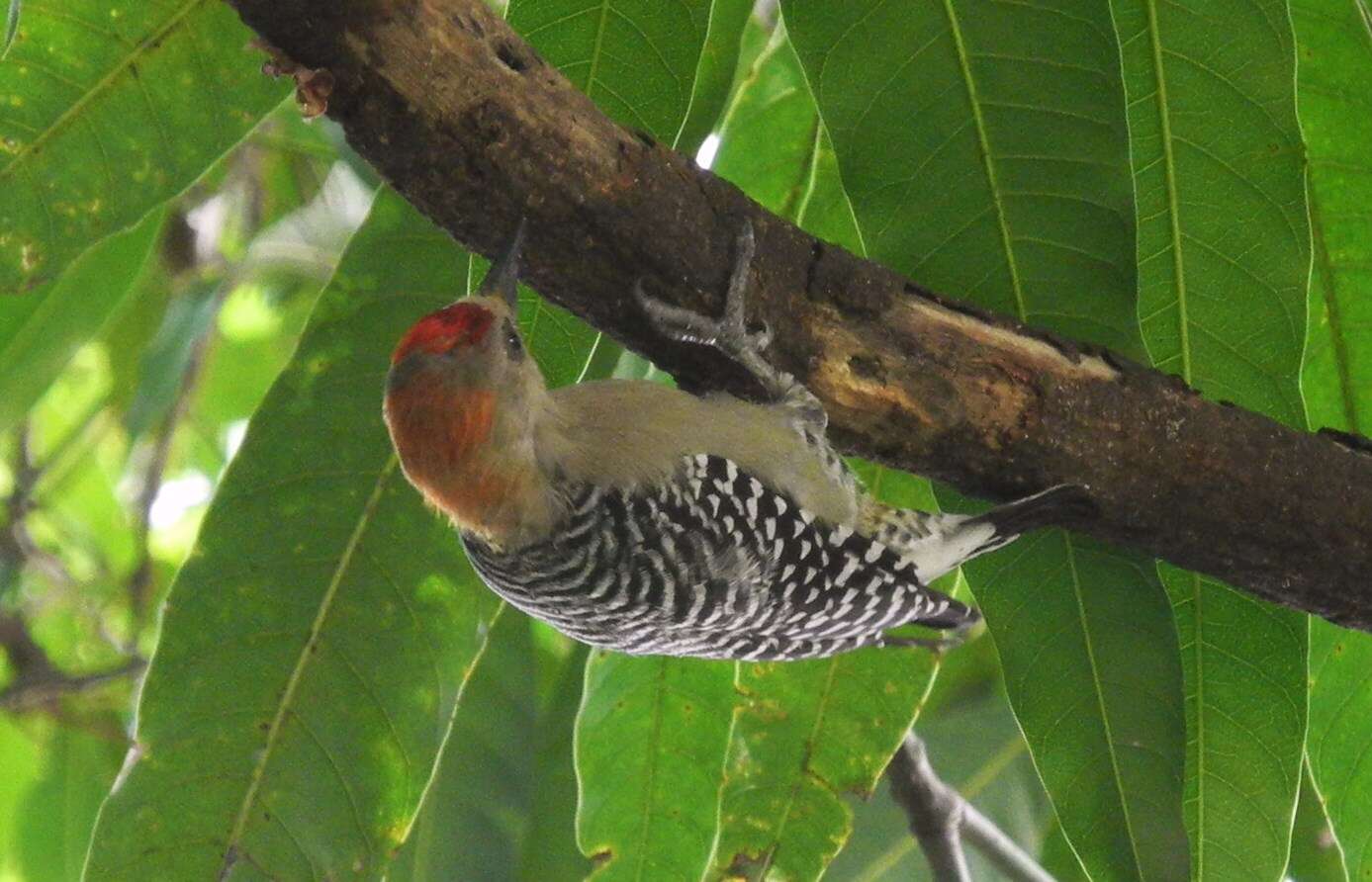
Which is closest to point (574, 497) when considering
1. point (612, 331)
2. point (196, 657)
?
point (612, 331)

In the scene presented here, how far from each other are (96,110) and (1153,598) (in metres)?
2.30

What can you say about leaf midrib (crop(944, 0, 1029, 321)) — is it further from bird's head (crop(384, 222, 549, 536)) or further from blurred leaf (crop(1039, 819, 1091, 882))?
blurred leaf (crop(1039, 819, 1091, 882))

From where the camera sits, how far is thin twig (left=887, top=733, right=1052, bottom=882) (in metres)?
3.77

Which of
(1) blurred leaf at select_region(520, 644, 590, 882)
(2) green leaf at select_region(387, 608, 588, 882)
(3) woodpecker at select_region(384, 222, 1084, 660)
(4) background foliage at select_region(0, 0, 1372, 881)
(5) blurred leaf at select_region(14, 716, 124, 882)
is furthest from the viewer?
(5) blurred leaf at select_region(14, 716, 124, 882)

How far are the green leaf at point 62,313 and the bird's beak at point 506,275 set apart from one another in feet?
4.36

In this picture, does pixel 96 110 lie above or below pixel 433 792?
above

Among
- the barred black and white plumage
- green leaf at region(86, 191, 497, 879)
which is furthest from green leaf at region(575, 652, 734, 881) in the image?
green leaf at region(86, 191, 497, 879)

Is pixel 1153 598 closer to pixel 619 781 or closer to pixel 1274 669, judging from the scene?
pixel 1274 669

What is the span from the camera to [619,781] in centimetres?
366

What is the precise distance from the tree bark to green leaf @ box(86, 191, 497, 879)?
2.24 feet

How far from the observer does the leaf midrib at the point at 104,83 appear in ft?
9.00

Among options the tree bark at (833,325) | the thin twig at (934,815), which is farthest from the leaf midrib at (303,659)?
the thin twig at (934,815)

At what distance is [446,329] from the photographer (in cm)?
308

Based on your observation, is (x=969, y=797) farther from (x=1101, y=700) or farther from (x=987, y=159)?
(x=987, y=159)
